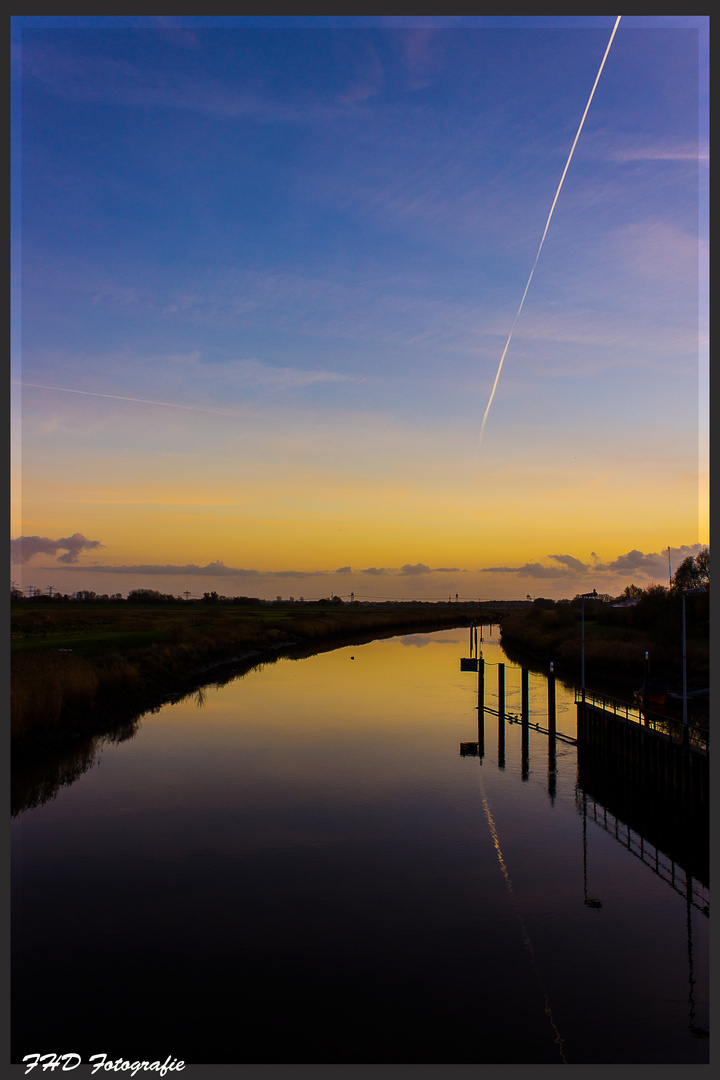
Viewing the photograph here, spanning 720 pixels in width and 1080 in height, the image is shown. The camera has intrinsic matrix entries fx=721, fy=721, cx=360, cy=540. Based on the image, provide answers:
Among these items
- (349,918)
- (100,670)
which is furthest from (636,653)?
(349,918)

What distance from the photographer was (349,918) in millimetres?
12656

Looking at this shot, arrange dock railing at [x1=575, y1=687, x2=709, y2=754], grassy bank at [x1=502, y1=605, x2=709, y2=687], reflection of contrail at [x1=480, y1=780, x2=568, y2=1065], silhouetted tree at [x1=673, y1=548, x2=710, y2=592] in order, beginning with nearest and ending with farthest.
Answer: reflection of contrail at [x1=480, y1=780, x2=568, y2=1065]
dock railing at [x1=575, y1=687, x2=709, y2=754]
grassy bank at [x1=502, y1=605, x2=709, y2=687]
silhouetted tree at [x1=673, y1=548, x2=710, y2=592]

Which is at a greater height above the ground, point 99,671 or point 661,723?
point 99,671

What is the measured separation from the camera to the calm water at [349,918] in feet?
30.9

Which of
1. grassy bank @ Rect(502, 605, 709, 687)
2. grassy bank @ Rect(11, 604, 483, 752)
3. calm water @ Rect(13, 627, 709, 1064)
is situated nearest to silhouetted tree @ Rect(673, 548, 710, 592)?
grassy bank @ Rect(502, 605, 709, 687)

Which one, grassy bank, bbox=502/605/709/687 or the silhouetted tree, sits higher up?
the silhouetted tree

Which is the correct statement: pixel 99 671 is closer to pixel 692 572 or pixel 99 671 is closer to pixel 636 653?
pixel 636 653

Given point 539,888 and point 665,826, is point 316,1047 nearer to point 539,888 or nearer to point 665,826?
point 539,888

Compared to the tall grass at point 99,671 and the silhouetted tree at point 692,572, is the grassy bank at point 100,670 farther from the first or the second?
the silhouetted tree at point 692,572

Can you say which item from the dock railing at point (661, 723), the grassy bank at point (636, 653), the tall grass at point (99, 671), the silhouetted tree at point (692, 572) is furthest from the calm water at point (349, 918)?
the silhouetted tree at point (692, 572)

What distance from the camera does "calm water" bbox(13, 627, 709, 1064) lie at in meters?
9.41

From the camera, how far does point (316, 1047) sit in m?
Answer: 9.04

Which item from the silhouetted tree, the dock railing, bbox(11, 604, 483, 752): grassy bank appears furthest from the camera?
the silhouetted tree

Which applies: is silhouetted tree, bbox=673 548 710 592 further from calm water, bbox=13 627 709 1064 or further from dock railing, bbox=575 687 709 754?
calm water, bbox=13 627 709 1064
